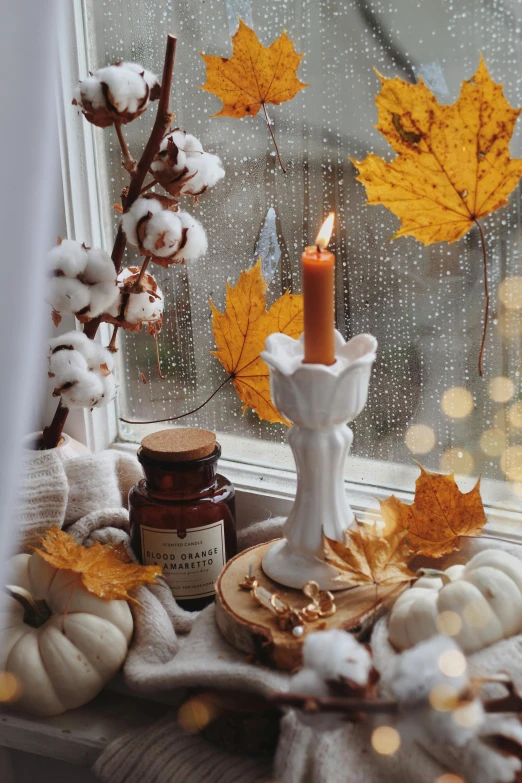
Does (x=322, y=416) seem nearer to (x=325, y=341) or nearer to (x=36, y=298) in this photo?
(x=325, y=341)

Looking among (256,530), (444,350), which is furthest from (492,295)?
(256,530)

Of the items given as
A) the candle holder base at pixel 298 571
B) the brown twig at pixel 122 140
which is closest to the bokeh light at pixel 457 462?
the candle holder base at pixel 298 571

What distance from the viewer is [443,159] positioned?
0.66 m

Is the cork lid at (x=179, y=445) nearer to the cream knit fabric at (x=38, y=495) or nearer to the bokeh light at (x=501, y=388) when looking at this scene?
the cream knit fabric at (x=38, y=495)

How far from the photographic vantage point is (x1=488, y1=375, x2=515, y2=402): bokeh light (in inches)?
30.6

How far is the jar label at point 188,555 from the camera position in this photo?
760 mm

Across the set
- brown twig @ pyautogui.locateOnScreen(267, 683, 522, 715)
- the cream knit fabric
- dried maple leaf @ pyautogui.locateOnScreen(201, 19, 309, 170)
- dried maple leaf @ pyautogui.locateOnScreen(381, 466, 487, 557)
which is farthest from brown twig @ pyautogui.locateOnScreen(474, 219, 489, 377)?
the cream knit fabric

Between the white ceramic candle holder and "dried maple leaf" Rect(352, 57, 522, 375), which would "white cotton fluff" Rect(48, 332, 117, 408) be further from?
"dried maple leaf" Rect(352, 57, 522, 375)

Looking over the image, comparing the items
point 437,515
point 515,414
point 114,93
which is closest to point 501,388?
point 515,414

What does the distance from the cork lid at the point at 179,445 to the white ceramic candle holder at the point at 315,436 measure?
12cm

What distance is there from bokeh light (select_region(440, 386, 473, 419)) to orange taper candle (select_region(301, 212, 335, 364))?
9.2 inches

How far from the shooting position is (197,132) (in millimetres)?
887

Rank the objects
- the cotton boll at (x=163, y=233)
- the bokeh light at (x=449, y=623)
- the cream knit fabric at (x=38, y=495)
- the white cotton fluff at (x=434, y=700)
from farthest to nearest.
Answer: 1. the cream knit fabric at (x=38, y=495)
2. the cotton boll at (x=163, y=233)
3. the bokeh light at (x=449, y=623)
4. the white cotton fluff at (x=434, y=700)

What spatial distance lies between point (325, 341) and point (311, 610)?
8.6 inches
